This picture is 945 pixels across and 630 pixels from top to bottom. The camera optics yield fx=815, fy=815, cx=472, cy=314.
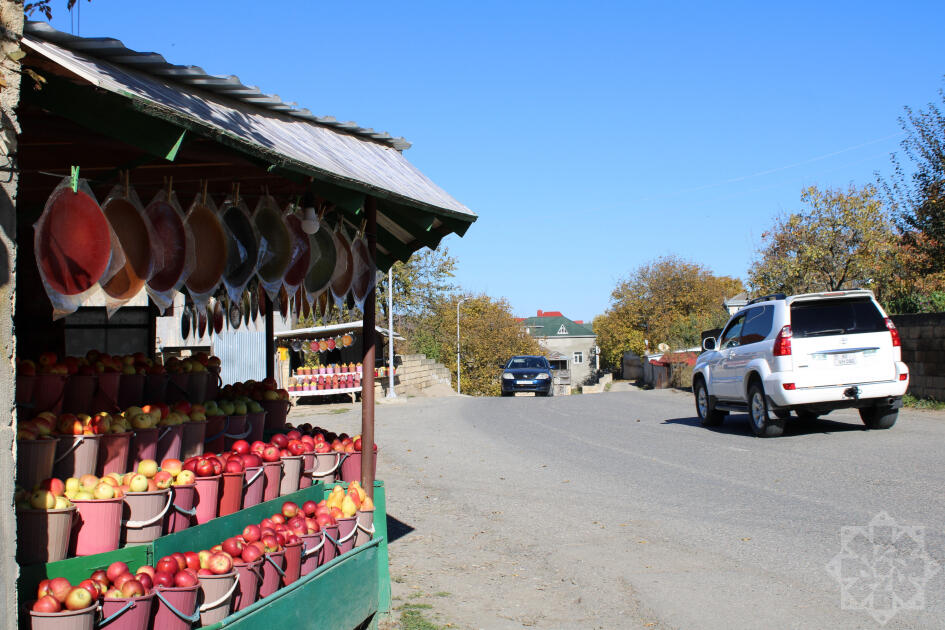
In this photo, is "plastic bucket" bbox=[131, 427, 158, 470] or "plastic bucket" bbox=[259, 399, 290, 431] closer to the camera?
"plastic bucket" bbox=[131, 427, 158, 470]

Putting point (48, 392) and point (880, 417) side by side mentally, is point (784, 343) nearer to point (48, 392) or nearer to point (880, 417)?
point (880, 417)

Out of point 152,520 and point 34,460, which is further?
point 152,520

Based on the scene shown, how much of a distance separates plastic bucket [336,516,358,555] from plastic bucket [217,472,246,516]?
0.73m

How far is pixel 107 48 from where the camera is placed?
13.0 feet

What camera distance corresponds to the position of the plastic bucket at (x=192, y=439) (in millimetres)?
4957

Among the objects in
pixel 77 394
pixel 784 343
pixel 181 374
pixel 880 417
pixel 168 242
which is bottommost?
pixel 880 417

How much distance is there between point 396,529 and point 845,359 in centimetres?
733

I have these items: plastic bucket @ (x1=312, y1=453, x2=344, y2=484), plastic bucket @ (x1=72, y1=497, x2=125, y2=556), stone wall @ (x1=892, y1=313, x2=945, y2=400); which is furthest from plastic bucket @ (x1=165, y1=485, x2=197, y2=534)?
stone wall @ (x1=892, y1=313, x2=945, y2=400)

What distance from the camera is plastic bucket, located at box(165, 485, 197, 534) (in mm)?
4234

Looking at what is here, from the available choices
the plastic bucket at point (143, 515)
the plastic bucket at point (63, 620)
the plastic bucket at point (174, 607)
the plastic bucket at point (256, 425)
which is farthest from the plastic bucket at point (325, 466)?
the plastic bucket at point (63, 620)

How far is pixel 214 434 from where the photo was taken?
5.50 m

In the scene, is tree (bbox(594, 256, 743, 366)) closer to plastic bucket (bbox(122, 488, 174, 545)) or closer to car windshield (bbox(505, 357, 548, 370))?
car windshield (bbox(505, 357, 548, 370))

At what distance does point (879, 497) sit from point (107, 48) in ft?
25.7

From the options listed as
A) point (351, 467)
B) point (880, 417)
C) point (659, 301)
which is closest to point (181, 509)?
point (351, 467)
